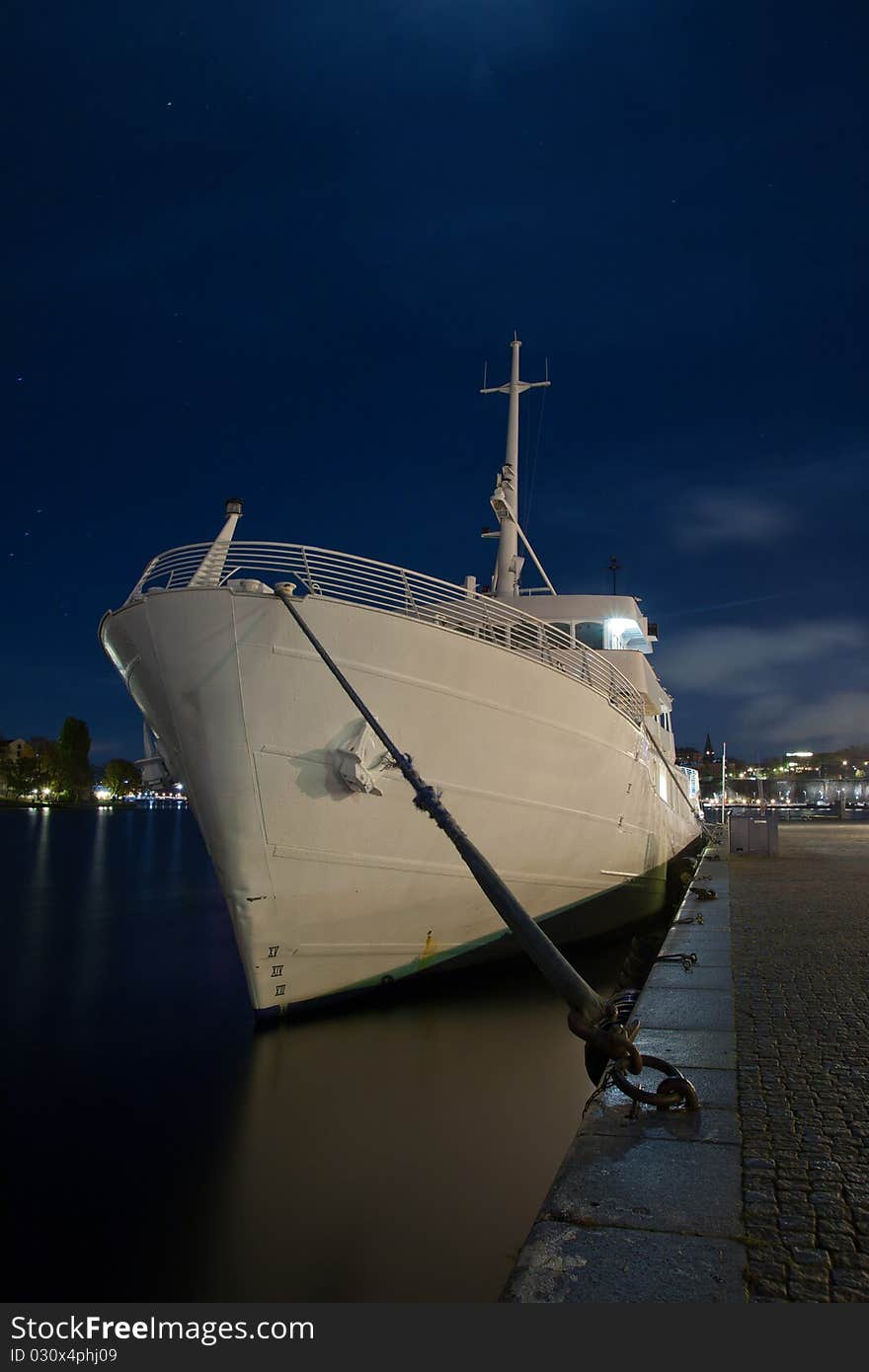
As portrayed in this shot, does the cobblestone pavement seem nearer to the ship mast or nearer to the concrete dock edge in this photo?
the concrete dock edge

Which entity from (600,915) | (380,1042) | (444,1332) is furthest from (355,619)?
(600,915)

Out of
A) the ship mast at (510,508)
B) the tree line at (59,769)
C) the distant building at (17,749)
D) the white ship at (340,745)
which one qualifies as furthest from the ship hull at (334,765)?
the distant building at (17,749)

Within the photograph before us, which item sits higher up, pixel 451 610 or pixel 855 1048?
pixel 451 610

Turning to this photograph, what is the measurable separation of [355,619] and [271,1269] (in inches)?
203

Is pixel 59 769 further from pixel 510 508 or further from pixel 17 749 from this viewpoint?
pixel 510 508

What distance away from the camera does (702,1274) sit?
2553 mm

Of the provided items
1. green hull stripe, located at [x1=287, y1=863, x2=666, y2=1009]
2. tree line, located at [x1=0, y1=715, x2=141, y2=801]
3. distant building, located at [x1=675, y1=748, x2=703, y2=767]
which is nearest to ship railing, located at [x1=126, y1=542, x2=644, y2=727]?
green hull stripe, located at [x1=287, y1=863, x2=666, y2=1009]

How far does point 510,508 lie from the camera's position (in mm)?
15148

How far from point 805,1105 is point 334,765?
506cm

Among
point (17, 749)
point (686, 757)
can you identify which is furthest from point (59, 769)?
point (686, 757)

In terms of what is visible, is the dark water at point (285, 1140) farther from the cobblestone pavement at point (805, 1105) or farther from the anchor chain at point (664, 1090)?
the cobblestone pavement at point (805, 1105)

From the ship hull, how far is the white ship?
17 mm

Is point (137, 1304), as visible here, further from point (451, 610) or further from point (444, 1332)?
point (451, 610)

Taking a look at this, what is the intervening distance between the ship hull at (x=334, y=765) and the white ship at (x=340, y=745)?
0.02 meters
